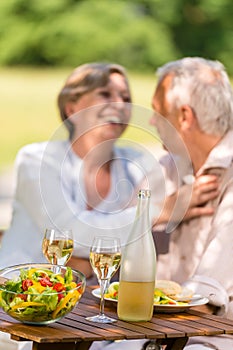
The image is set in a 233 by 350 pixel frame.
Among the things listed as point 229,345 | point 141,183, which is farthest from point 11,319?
point 141,183

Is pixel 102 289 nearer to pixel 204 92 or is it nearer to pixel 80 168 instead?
pixel 204 92

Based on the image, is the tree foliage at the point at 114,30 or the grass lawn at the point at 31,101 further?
the grass lawn at the point at 31,101

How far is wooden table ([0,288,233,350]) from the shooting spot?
6.54ft

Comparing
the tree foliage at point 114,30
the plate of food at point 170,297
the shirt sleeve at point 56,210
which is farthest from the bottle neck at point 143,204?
the tree foliage at point 114,30

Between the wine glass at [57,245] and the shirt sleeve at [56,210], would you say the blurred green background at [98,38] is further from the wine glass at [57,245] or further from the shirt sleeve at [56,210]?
the wine glass at [57,245]

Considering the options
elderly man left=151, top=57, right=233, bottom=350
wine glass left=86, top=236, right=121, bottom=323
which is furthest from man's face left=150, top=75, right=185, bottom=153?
wine glass left=86, top=236, right=121, bottom=323

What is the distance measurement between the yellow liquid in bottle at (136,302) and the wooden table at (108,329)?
0.02m

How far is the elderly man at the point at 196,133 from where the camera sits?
9.62ft

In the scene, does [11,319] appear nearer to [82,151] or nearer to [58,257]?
[58,257]

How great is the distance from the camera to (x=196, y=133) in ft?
10.1

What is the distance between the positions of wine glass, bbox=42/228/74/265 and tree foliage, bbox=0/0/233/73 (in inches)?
456

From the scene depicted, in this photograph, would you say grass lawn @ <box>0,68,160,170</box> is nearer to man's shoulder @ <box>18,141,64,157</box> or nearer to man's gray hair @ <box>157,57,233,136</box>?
man's shoulder @ <box>18,141,64,157</box>

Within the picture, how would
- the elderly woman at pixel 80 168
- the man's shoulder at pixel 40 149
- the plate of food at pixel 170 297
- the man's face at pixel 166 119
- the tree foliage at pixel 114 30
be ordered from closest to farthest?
the plate of food at pixel 170 297 < the man's face at pixel 166 119 < the elderly woman at pixel 80 168 < the man's shoulder at pixel 40 149 < the tree foliage at pixel 114 30

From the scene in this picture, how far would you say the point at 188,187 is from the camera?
3068 mm
